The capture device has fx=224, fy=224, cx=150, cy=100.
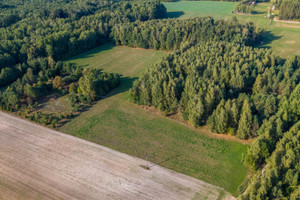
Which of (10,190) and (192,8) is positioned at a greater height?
(192,8)

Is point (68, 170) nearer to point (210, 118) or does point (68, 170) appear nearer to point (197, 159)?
point (197, 159)

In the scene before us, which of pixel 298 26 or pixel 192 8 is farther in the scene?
pixel 192 8

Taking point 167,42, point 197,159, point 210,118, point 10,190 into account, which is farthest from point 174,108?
point 167,42

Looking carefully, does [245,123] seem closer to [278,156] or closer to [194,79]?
[278,156]

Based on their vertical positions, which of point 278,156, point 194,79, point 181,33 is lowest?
point 278,156

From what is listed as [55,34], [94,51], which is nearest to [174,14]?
[94,51]
